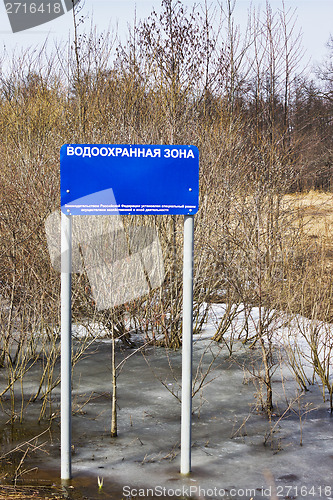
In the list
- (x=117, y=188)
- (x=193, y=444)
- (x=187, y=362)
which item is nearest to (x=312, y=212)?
(x=193, y=444)

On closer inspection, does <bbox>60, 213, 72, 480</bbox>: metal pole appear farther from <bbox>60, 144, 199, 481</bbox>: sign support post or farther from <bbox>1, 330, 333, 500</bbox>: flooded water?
<bbox>1, 330, 333, 500</bbox>: flooded water

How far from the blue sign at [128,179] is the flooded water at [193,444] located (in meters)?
1.33

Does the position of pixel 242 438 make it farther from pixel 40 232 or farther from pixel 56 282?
pixel 40 232

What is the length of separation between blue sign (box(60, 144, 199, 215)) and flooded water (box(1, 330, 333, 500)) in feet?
4.37

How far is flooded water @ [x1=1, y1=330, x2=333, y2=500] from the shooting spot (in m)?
3.73

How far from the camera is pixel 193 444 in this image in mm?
4434

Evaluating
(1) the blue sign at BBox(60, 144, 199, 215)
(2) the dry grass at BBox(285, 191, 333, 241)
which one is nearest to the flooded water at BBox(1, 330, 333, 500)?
(1) the blue sign at BBox(60, 144, 199, 215)

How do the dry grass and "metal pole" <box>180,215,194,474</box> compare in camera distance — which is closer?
"metal pole" <box>180,215,194,474</box>

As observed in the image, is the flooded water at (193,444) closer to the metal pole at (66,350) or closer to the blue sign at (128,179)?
the metal pole at (66,350)

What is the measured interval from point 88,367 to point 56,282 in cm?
131

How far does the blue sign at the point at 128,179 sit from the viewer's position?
3723mm

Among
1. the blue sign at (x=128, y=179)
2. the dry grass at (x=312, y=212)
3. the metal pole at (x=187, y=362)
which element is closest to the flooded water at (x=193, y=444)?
the metal pole at (x=187, y=362)

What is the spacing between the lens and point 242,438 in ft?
14.9

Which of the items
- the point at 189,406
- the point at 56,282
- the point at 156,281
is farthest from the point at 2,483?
the point at 156,281
